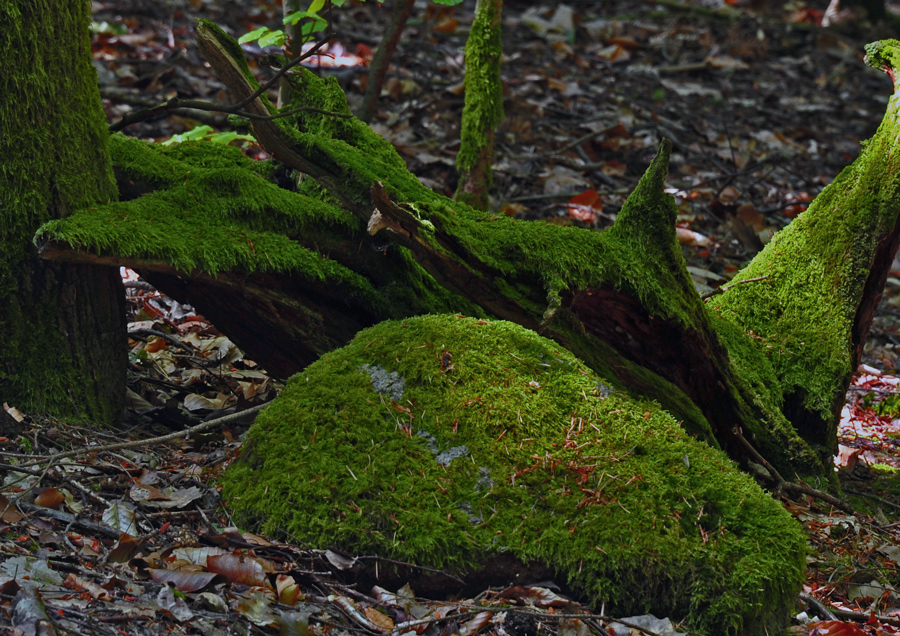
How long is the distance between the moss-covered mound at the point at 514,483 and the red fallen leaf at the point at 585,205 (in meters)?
3.60

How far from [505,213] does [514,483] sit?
8.10ft

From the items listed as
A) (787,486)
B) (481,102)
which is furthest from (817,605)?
(481,102)

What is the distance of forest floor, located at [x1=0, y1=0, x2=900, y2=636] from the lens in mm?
2281

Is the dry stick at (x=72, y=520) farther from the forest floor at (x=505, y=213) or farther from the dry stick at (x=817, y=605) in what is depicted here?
the dry stick at (x=817, y=605)

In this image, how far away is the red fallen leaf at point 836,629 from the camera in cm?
253

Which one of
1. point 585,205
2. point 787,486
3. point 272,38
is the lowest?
point 787,486

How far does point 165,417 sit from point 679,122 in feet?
22.7

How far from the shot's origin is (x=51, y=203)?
9.68ft

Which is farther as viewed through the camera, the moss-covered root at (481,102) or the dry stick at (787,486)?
the moss-covered root at (481,102)

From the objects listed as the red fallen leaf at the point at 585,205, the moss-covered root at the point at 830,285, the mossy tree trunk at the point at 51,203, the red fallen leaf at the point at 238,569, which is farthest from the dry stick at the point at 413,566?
the red fallen leaf at the point at 585,205

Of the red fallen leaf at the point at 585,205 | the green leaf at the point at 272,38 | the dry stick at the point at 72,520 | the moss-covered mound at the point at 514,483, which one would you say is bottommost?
the dry stick at the point at 72,520

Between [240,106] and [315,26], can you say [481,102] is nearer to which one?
[315,26]

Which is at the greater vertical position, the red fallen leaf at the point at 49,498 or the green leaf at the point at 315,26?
the green leaf at the point at 315,26

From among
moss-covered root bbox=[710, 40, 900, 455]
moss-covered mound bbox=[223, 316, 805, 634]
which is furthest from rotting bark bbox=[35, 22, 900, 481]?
moss-covered mound bbox=[223, 316, 805, 634]
